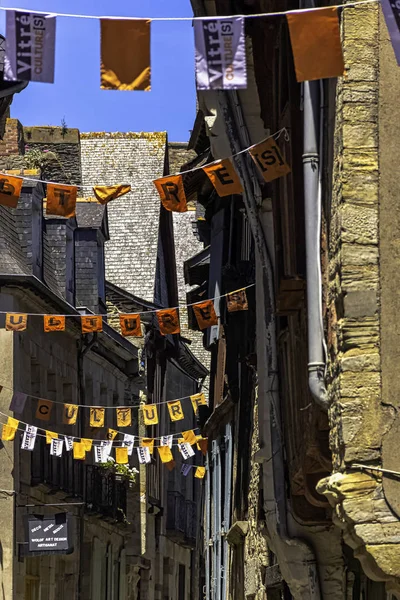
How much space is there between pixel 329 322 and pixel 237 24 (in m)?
2.08

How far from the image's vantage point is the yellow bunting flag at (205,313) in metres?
21.1

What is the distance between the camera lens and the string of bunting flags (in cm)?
948

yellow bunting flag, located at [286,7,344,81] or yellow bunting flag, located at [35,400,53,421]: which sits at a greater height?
yellow bunting flag, located at [286,7,344,81]

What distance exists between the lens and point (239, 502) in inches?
866

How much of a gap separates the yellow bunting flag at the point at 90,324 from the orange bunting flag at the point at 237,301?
1.99 metres

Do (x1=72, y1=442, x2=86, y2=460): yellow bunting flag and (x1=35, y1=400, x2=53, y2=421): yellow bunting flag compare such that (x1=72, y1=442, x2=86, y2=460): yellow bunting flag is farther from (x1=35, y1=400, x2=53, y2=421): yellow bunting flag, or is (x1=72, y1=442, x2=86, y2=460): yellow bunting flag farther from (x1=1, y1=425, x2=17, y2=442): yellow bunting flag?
(x1=1, y1=425, x2=17, y2=442): yellow bunting flag

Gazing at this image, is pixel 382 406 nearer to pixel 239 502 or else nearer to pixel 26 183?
pixel 239 502

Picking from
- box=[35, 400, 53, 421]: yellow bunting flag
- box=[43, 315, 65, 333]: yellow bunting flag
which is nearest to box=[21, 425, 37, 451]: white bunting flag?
box=[35, 400, 53, 421]: yellow bunting flag

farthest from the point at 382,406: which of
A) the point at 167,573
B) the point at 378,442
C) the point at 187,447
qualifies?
the point at 167,573

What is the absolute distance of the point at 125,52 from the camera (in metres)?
9.50

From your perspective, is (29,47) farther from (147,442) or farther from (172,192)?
(147,442)

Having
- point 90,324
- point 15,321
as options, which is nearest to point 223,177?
point 15,321


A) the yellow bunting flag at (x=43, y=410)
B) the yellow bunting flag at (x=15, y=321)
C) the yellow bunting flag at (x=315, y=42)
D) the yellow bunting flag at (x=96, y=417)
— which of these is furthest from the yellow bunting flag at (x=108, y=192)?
Result: the yellow bunting flag at (x=96, y=417)

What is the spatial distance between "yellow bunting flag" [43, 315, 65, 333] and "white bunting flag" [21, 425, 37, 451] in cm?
138
